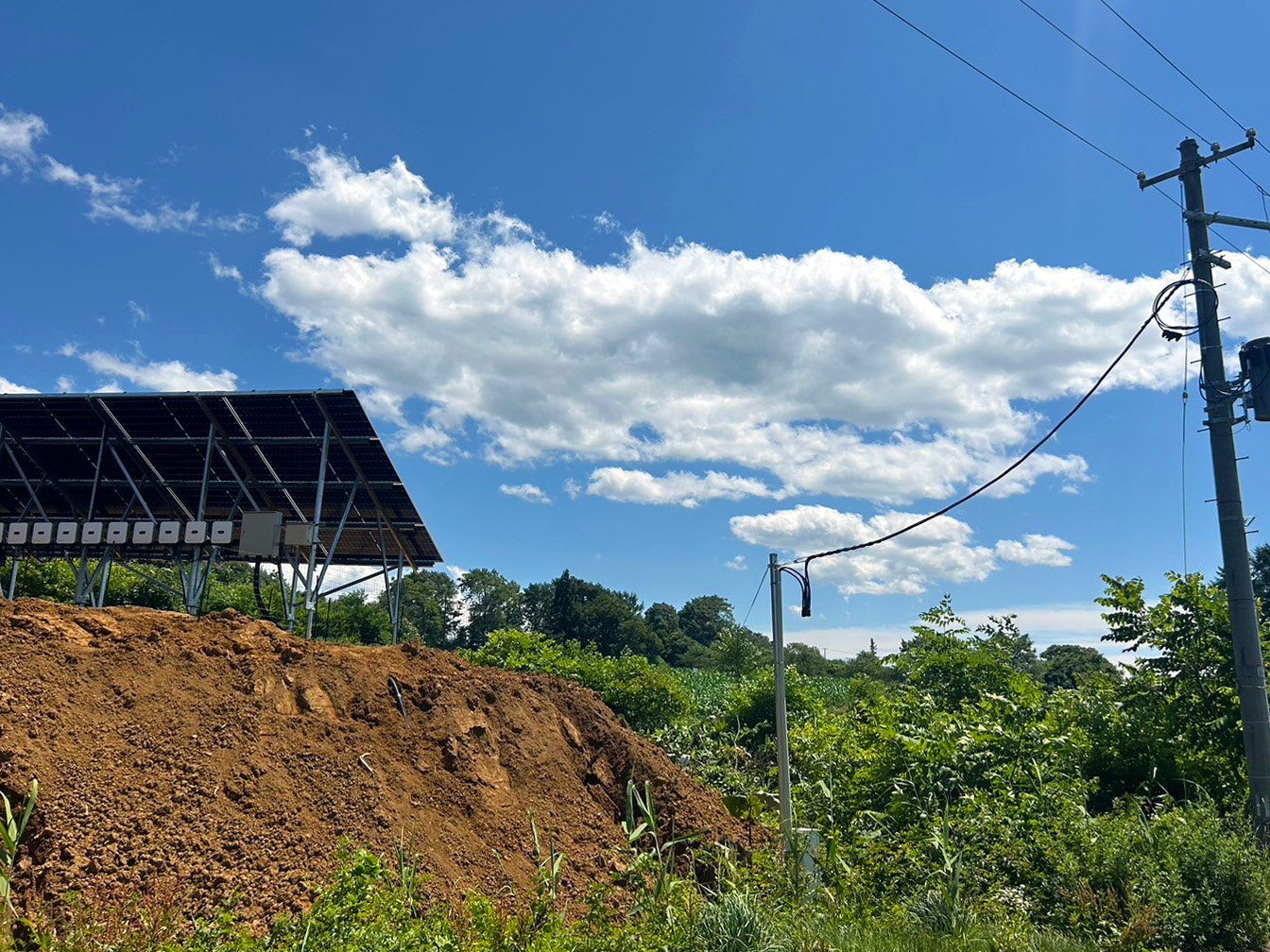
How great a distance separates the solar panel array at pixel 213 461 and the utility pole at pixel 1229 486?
16282 millimetres

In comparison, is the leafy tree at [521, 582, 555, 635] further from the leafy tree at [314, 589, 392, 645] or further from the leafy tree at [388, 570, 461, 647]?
the leafy tree at [314, 589, 392, 645]

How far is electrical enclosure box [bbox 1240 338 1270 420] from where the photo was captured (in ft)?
34.6

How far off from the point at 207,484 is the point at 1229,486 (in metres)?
21.3

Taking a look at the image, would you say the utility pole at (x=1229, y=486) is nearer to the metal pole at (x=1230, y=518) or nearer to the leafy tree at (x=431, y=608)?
the metal pole at (x=1230, y=518)

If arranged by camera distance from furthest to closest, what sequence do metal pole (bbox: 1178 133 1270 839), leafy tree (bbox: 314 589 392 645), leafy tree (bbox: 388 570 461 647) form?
1. leafy tree (bbox: 388 570 461 647)
2. leafy tree (bbox: 314 589 392 645)
3. metal pole (bbox: 1178 133 1270 839)

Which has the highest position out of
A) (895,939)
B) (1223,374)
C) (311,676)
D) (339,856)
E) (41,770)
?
(1223,374)

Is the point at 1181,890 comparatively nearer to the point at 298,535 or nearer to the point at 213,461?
the point at 298,535

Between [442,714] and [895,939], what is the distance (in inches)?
227

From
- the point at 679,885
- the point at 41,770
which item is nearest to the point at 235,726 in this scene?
the point at 41,770

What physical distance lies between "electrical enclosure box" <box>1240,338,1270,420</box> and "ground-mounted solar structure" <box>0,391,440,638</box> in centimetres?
1668

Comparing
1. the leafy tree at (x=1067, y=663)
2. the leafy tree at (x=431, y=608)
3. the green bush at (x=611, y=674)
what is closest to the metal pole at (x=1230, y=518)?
the green bush at (x=611, y=674)

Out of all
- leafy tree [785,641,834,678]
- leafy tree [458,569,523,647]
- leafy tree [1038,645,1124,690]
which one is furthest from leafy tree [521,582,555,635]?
leafy tree [1038,645,1124,690]

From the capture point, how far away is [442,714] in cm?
1031

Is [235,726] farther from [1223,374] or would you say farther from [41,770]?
[1223,374]
